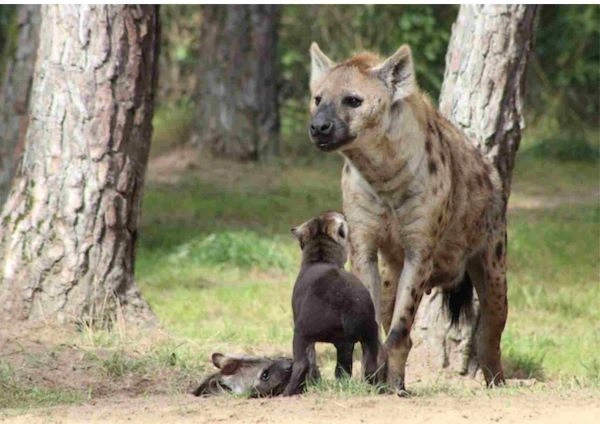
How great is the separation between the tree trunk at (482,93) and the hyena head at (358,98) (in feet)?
3.66

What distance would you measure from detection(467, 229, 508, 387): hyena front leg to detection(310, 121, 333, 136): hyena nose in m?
1.39

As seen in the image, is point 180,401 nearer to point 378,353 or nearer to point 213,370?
point 378,353

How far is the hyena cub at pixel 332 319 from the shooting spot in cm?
588

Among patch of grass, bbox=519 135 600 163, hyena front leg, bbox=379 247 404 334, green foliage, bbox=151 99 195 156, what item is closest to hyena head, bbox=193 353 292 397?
hyena front leg, bbox=379 247 404 334

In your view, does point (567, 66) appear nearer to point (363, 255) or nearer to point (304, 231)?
point (363, 255)

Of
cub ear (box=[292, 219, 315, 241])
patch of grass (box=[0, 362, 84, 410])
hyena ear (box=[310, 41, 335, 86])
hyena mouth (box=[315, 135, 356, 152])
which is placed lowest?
patch of grass (box=[0, 362, 84, 410])

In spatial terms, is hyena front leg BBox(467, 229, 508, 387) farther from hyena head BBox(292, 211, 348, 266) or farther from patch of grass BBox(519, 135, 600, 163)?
patch of grass BBox(519, 135, 600, 163)

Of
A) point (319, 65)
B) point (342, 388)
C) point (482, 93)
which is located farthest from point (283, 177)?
point (342, 388)

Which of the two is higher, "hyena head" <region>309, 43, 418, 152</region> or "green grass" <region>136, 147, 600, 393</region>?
"hyena head" <region>309, 43, 418, 152</region>

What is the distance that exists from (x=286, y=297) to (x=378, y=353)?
11.6 feet

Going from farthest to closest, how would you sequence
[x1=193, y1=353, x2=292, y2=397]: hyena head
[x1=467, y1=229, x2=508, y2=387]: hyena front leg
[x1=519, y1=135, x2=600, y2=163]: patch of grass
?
[x1=519, y1=135, x2=600, y2=163]: patch of grass < [x1=467, y1=229, x2=508, y2=387]: hyena front leg < [x1=193, y1=353, x2=292, y2=397]: hyena head

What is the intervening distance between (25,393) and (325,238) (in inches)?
59.7

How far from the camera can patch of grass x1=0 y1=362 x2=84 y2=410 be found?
6.20 metres

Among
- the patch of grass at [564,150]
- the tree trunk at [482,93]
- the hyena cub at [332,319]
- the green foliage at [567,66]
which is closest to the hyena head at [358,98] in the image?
the hyena cub at [332,319]
